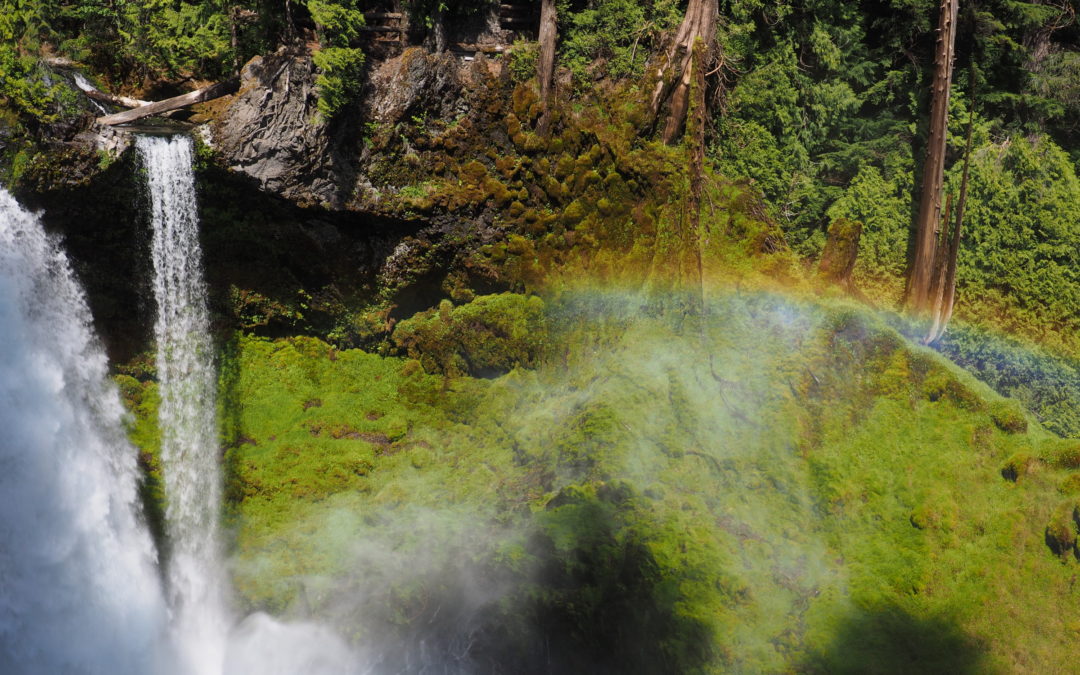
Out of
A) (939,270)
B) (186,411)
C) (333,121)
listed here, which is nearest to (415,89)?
(333,121)

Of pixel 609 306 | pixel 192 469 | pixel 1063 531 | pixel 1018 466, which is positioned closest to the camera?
pixel 1063 531

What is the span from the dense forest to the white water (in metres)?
0.21

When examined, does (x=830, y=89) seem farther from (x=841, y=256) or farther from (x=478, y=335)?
(x=478, y=335)

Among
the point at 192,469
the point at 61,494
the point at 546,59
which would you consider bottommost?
the point at 192,469

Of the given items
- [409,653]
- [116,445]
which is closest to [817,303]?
[409,653]

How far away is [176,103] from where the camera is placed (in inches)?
423

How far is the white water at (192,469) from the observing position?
27.7 ft

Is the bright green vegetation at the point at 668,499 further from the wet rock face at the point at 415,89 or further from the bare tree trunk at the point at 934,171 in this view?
the wet rock face at the point at 415,89

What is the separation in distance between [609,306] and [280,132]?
18.3ft

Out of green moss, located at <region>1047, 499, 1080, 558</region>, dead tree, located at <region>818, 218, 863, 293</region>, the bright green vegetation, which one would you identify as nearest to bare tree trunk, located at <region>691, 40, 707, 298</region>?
the bright green vegetation

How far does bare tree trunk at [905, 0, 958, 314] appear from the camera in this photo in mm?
11266

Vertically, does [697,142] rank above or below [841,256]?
above

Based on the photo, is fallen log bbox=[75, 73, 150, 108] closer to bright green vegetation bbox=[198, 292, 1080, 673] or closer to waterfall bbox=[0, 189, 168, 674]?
waterfall bbox=[0, 189, 168, 674]

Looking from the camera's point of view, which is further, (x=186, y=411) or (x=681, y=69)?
(x=681, y=69)
